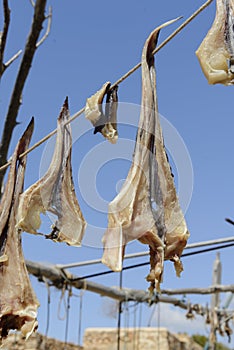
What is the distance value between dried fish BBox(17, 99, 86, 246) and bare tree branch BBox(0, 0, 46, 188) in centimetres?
102

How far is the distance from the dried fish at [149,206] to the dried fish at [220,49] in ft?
0.72

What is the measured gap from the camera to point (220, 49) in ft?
5.93

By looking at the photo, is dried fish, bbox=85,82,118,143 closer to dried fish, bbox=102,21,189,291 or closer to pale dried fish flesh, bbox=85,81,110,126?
pale dried fish flesh, bbox=85,81,110,126

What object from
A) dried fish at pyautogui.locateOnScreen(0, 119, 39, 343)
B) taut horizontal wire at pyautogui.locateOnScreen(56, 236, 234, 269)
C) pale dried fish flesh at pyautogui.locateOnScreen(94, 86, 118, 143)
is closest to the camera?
pale dried fish flesh at pyautogui.locateOnScreen(94, 86, 118, 143)

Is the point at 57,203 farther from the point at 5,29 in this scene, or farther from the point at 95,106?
the point at 5,29

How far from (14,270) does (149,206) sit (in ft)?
2.11

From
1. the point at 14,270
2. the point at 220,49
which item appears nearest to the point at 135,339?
the point at 14,270

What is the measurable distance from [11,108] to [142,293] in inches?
183

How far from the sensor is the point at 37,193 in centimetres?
213

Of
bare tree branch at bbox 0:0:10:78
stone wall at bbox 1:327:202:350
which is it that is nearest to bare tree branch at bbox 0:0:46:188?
bare tree branch at bbox 0:0:10:78

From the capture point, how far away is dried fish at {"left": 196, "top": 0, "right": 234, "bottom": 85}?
1748mm

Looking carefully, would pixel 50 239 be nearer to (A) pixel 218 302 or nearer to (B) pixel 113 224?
(B) pixel 113 224

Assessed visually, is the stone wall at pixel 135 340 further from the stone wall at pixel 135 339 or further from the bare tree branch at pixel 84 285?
the bare tree branch at pixel 84 285

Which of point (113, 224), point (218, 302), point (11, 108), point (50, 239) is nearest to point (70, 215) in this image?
point (50, 239)
